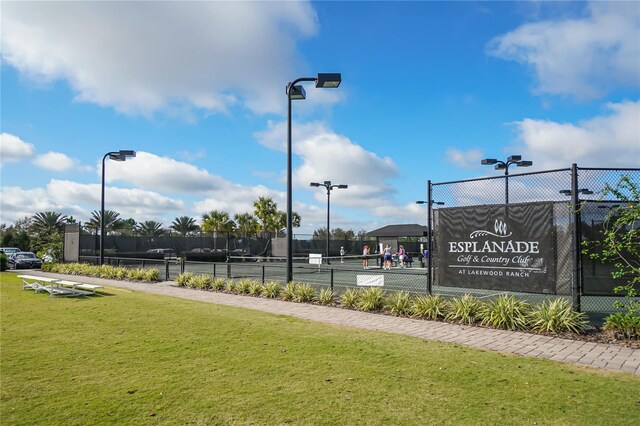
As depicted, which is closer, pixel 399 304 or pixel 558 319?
pixel 558 319

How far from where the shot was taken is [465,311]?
920 cm

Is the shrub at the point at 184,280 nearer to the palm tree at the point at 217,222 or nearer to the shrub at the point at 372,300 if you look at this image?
the shrub at the point at 372,300

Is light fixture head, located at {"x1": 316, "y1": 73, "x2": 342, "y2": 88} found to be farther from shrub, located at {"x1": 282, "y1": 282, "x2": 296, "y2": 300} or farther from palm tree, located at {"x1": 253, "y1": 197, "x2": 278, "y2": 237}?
palm tree, located at {"x1": 253, "y1": 197, "x2": 278, "y2": 237}

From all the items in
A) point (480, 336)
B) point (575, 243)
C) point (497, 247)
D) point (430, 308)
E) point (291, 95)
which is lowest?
point (480, 336)

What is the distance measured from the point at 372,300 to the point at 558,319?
13.2ft

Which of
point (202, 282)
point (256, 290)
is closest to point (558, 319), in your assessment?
point (256, 290)

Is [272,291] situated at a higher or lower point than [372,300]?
lower

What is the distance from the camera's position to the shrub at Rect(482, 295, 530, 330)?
27.9 feet

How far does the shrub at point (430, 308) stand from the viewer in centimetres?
964

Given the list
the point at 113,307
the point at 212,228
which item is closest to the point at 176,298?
the point at 113,307

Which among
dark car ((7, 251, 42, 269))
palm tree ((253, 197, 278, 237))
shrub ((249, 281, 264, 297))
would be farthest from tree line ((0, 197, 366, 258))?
shrub ((249, 281, 264, 297))

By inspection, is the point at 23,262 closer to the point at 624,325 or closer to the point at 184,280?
the point at 184,280

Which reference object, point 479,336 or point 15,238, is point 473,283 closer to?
point 479,336

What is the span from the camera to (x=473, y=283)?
1018 cm
